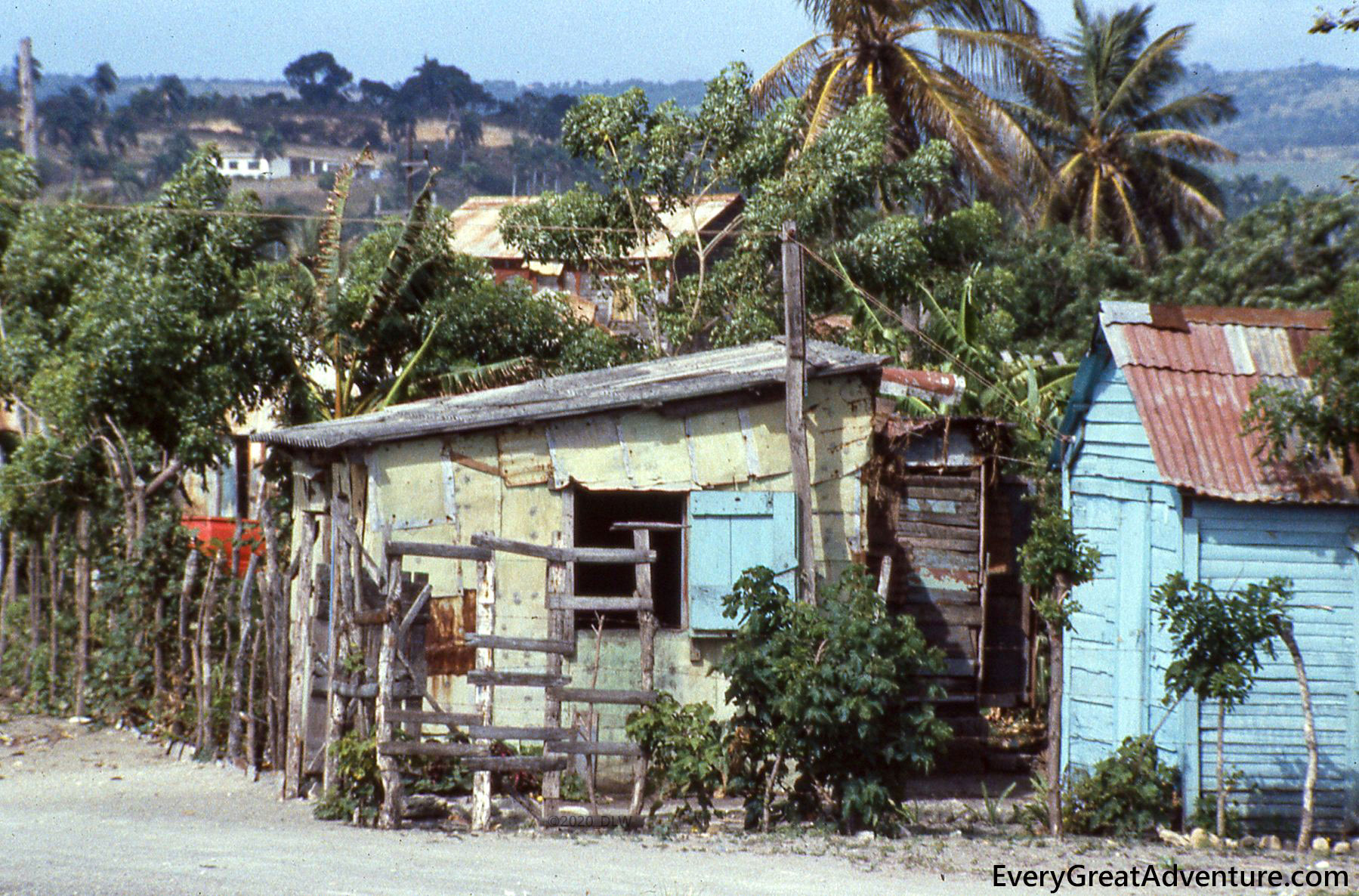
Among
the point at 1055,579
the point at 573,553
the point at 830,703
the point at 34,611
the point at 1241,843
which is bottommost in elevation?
the point at 1241,843

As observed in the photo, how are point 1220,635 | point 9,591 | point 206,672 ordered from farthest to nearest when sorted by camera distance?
point 9,591 < point 206,672 < point 1220,635

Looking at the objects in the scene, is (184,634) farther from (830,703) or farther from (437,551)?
(830,703)

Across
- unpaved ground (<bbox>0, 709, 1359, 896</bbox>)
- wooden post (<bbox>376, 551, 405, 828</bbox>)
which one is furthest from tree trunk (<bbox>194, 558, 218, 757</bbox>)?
wooden post (<bbox>376, 551, 405, 828</bbox>)

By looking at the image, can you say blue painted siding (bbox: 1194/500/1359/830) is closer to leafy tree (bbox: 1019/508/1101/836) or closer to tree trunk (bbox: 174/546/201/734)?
leafy tree (bbox: 1019/508/1101/836)

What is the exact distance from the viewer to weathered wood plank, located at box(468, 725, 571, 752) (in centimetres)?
944

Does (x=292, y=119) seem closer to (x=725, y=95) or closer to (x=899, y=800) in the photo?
(x=725, y=95)

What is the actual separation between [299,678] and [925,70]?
15.1m

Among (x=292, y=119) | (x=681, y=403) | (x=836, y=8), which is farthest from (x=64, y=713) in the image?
(x=292, y=119)

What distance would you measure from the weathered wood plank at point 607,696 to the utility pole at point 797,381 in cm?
164

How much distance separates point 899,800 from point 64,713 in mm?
8837

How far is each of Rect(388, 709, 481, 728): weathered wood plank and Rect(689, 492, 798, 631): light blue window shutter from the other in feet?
7.96

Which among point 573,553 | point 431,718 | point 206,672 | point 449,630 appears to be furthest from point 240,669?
Answer: point 573,553

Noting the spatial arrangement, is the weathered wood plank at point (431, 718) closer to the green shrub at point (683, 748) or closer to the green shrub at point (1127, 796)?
the green shrub at point (683, 748)

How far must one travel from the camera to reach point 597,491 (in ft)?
36.7
